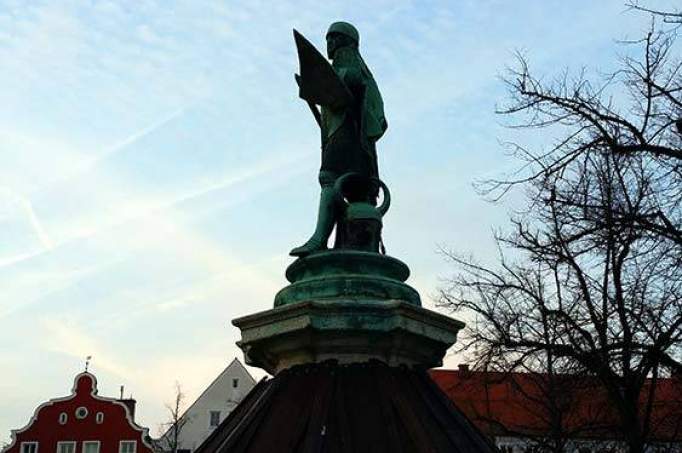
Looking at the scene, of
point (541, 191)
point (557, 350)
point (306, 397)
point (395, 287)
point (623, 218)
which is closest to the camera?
point (306, 397)

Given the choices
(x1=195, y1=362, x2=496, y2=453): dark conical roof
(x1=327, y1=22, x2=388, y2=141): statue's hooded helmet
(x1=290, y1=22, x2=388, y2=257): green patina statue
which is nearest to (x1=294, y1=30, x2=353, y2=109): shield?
(x1=290, y1=22, x2=388, y2=257): green patina statue

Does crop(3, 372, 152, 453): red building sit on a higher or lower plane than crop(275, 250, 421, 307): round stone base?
higher

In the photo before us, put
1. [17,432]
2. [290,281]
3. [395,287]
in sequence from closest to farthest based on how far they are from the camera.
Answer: [395,287] → [290,281] → [17,432]

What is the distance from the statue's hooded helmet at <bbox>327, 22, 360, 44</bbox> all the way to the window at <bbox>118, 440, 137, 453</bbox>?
31561 millimetres

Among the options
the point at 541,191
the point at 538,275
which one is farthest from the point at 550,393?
the point at 541,191

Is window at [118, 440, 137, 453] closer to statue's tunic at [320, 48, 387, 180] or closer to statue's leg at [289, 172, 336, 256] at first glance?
statue's tunic at [320, 48, 387, 180]

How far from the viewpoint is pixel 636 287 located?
12.3 meters

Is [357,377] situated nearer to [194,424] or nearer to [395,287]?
[395,287]

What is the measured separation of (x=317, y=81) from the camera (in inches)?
203

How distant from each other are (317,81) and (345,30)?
489mm

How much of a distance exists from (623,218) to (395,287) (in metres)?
4.93

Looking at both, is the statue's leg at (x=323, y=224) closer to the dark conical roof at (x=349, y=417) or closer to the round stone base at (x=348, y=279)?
the round stone base at (x=348, y=279)

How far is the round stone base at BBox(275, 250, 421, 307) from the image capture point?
451cm

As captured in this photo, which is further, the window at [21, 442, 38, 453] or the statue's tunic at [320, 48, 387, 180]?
the window at [21, 442, 38, 453]
